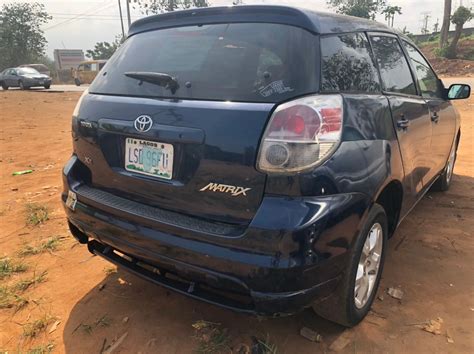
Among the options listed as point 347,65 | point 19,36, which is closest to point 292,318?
point 347,65

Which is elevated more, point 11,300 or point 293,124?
point 293,124

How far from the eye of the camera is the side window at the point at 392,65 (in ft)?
8.46

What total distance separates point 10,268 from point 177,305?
134 cm

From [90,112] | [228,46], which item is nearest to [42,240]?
[90,112]

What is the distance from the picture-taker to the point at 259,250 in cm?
174

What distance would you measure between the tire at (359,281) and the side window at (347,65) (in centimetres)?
65

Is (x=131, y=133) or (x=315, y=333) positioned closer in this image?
(x=131, y=133)

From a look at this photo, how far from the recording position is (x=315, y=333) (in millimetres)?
2250

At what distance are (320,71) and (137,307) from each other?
1738 millimetres

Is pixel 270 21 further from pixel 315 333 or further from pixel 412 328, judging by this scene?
pixel 412 328

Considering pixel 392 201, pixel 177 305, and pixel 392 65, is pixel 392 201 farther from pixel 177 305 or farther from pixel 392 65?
pixel 177 305

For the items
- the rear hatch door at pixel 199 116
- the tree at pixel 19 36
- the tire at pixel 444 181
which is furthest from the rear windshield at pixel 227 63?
the tree at pixel 19 36

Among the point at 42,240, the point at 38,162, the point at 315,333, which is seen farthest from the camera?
the point at 38,162

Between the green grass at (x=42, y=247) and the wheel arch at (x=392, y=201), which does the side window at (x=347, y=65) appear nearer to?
the wheel arch at (x=392, y=201)
